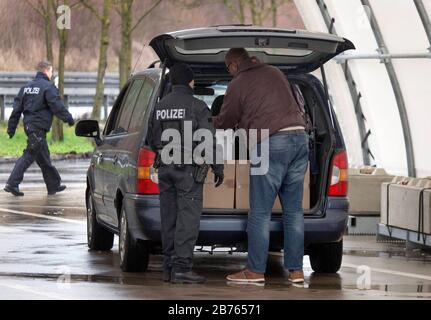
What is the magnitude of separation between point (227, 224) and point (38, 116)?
10412 mm

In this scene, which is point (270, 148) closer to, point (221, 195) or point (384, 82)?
point (221, 195)

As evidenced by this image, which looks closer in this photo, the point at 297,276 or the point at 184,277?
the point at 184,277

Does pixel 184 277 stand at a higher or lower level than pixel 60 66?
lower

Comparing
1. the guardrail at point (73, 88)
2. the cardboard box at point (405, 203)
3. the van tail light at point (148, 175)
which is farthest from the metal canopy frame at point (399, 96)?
the guardrail at point (73, 88)

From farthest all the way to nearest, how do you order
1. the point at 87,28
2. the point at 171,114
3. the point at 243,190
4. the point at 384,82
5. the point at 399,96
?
1. the point at 87,28
2. the point at 384,82
3. the point at 399,96
4. the point at 243,190
5. the point at 171,114

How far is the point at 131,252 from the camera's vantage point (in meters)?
12.4

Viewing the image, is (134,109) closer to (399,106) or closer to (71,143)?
(399,106)

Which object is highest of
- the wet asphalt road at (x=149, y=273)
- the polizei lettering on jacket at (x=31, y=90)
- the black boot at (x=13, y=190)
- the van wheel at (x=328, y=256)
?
the polizei lettering on jacket at (x=31, y=90)

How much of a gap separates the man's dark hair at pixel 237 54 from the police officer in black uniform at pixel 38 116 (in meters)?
9.86

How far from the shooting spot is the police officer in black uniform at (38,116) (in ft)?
71.8

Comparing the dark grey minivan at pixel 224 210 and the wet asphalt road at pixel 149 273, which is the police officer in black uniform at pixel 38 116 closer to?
the wet asphalt road at pixel 149 273

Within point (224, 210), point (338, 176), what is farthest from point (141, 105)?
point (338, 176)
